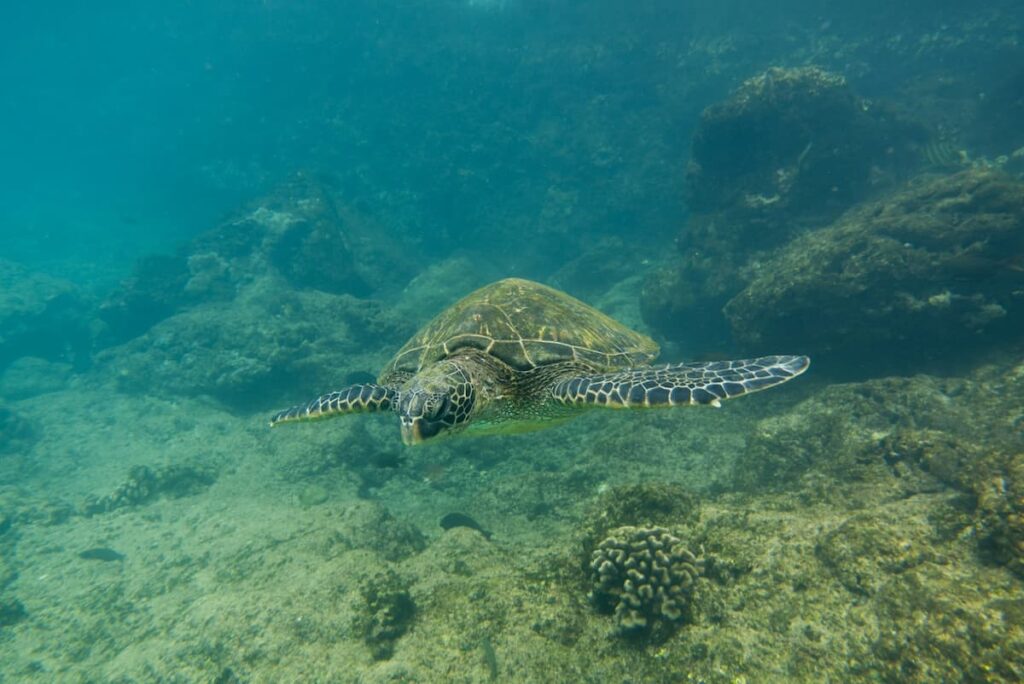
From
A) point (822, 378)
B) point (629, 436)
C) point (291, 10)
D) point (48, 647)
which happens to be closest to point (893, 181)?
point (822, 378)

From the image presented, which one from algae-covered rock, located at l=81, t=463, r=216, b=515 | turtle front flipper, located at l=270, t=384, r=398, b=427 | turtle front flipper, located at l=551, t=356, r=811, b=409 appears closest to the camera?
turtle front flipper, located at l=551, t=356, r=811, b=409

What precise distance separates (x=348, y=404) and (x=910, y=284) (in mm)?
9559

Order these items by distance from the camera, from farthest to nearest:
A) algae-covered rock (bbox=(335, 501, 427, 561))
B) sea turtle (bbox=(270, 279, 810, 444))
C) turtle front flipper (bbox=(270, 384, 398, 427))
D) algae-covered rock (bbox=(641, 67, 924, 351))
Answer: algae-covered rock (bbox=(641, 67, 924, 351)), algae-covered rock (bbox=(335, 501, 427, 561)), turtle front flipper (bbox=(270, 384, 398, 427)), sea turtle (bbox=(270, 279, 810, 444))

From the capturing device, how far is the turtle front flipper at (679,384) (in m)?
3.66

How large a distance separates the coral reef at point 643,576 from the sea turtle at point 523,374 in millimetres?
1153

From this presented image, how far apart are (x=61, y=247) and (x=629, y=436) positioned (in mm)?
60740

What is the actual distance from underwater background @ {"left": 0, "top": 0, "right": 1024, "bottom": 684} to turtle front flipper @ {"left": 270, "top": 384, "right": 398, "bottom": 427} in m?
1.72

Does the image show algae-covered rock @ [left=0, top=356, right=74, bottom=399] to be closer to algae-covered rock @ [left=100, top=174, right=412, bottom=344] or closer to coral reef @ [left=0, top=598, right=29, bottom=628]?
algae-covered rock @ [left=100, top=174, right=412, bottom=344]

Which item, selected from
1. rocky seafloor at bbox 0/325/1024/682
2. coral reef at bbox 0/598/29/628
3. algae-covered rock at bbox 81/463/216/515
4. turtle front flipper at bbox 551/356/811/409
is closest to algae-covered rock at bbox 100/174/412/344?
algae-covered rock at bbox 81/463/216/515

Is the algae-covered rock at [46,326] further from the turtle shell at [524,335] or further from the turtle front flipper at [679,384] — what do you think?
the turtle front flipper at [679,384]

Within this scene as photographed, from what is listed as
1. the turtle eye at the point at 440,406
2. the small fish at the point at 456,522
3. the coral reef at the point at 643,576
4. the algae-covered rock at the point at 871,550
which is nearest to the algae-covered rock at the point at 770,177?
the small fish at the point at 456,522

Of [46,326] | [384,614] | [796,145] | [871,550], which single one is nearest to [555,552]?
[384,614]

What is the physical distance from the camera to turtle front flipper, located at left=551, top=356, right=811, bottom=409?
3.66 meters

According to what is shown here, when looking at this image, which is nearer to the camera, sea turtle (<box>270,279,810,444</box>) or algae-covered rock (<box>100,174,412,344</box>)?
sea turtle (<box>270,279,810,444</box>)
